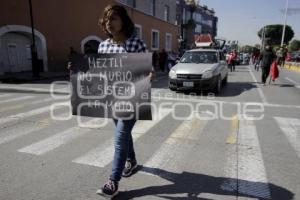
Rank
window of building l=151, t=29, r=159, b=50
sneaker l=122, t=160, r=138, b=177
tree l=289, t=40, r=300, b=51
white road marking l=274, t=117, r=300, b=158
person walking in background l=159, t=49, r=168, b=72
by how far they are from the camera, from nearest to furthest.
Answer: sneaker l=122, t=160, r=138, b=177 < white road marking l=274, t=117, r=300, b=158 < person walking in background l=159, t=49, r=168, b=72 < window of building l=151, t=29, r=159, b=50 < tree l=289, t=40, r=300, b=51

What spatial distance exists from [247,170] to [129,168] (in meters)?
1.62

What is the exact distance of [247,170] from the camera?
4.28 metres

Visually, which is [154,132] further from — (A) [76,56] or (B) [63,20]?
(B) [63,20]

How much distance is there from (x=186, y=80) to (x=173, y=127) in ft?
16.2

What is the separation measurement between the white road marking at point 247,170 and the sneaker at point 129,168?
1.17 m

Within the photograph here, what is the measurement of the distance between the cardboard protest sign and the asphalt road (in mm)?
927

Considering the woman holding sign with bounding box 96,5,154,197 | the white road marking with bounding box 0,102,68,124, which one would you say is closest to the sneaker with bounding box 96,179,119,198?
the woman holding sign with bounding box 96,5,154,197

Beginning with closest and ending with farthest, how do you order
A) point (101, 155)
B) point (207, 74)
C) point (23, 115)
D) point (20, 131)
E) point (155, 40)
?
1. point (101, 155)
2. point (20, 131)
3. point (23, 115)
4. point (207, 74)
5. point (155, 40)

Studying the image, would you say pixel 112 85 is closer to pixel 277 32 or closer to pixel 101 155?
pixel 101 155

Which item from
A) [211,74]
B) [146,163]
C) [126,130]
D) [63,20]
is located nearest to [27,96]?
[211,74]

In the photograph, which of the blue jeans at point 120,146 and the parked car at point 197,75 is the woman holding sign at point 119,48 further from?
the parked car at point 197,75

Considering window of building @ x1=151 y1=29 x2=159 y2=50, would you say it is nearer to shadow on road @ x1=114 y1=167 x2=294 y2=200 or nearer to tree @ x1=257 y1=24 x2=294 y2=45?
shadow on road @ x1=114 y1=167 x2=294 y2=200

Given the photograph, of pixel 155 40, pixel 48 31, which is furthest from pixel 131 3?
pixel 48 31

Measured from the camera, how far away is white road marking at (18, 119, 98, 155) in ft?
16.4
